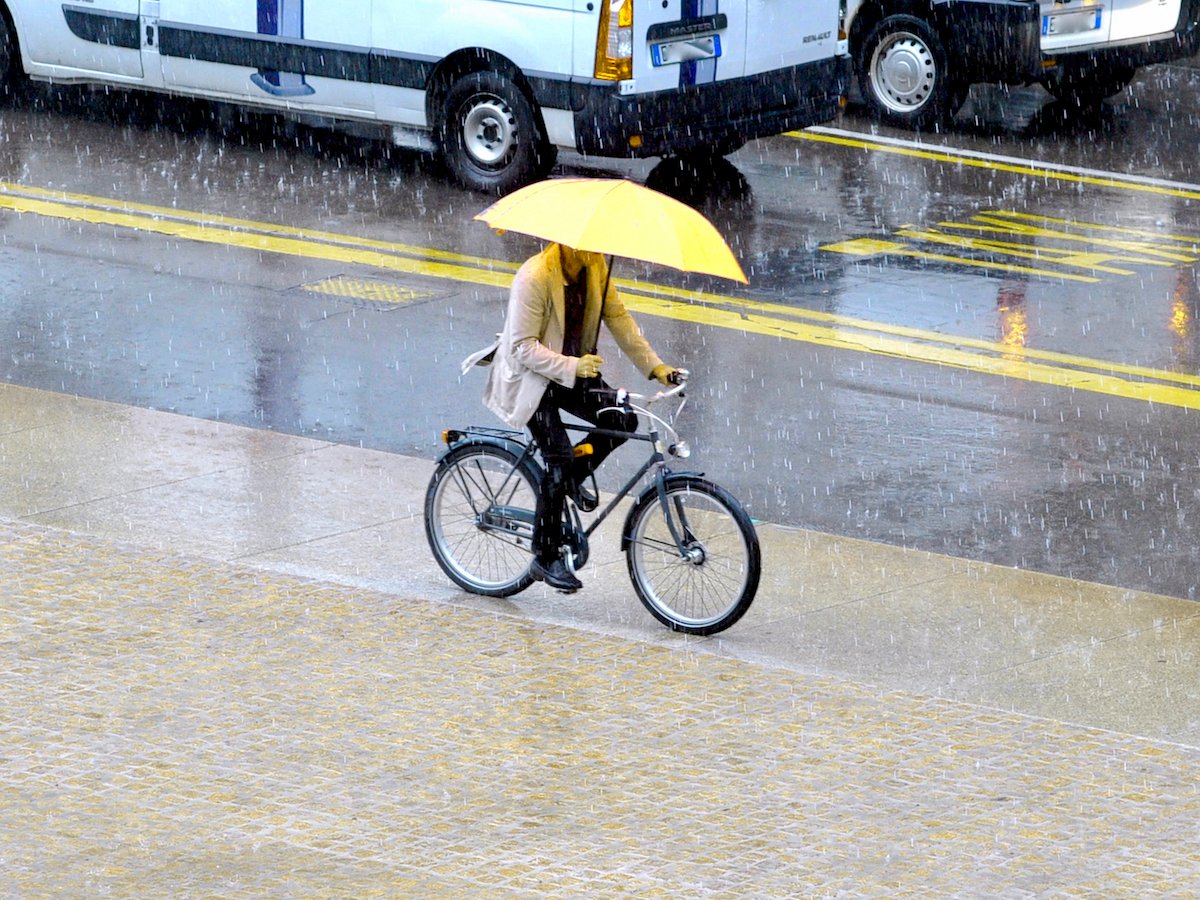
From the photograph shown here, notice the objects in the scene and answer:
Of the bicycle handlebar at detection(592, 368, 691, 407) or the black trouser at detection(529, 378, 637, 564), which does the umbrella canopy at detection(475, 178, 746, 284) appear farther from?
the black trouser at detection(529, 378, 637, 564)

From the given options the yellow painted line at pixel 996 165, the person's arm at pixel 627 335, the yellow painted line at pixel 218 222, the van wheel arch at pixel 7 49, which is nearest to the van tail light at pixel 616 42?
the yellow painted line at pixel 218 222

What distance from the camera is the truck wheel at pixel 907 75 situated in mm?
18000

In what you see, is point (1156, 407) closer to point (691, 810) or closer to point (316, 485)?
point (316, 485)

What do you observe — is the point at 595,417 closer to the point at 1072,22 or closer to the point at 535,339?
the point at 535,339

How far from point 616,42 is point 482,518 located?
22.1 ft

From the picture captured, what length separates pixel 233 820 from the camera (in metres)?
6.19

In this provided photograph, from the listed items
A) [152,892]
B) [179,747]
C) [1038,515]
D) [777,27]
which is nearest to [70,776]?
[179,747]

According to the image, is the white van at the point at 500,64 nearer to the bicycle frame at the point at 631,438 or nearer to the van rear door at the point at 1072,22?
the van rear door at the point at 1072,22

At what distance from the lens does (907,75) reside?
1822 cm

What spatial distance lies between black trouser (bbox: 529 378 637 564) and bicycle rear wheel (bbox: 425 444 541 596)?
10cm

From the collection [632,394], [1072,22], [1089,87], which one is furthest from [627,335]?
[1089,87]

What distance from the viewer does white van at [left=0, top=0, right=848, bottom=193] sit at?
→ 1470 cm

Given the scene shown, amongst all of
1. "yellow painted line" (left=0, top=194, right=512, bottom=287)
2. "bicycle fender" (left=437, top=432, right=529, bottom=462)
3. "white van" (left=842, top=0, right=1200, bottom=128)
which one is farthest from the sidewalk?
"white van" (left=842, top=0, right=1200, bottom=128)

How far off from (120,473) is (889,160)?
883 centimetres
